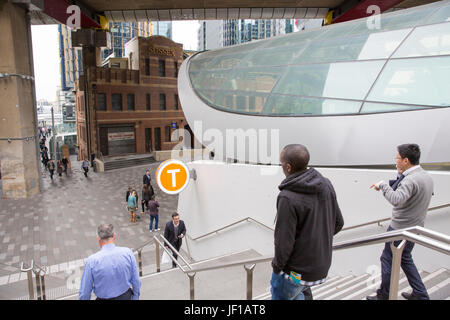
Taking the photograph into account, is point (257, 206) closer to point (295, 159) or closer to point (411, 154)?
point (411, 154)

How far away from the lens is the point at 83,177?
2070cm

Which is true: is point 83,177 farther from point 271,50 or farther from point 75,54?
point 75,54

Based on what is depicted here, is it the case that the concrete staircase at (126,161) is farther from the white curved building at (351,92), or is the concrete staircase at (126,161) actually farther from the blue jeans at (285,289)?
the blue jeans at (285,289)

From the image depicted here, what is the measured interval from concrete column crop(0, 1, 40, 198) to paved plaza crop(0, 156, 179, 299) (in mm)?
1029

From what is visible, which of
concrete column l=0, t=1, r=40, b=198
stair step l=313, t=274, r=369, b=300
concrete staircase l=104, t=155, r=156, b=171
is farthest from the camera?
concrete staircase l=104, t=155, r=156, b=171

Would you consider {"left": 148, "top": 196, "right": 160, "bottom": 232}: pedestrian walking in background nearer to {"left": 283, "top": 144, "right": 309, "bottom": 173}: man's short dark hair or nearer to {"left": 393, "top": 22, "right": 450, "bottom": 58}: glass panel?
{"left": 393, "top": 22, "right": 450, "bottom": 58}: glass panel

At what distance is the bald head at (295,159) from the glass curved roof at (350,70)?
3.86 m

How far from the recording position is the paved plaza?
9.30 metres

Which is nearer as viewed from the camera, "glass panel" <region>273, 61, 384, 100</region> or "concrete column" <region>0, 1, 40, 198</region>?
"glass panel" <region>273, 61, 384, 100</region>

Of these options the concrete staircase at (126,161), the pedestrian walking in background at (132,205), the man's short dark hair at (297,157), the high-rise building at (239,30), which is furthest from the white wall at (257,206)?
the high-rise building at (239,30)

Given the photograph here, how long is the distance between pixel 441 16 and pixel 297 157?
524 cm

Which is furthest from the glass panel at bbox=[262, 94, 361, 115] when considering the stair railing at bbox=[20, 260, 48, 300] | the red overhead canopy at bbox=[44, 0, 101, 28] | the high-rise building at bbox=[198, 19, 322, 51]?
the high-rise building at bbox=[198, 19, 322, 51]

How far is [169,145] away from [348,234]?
2551 centimetres
